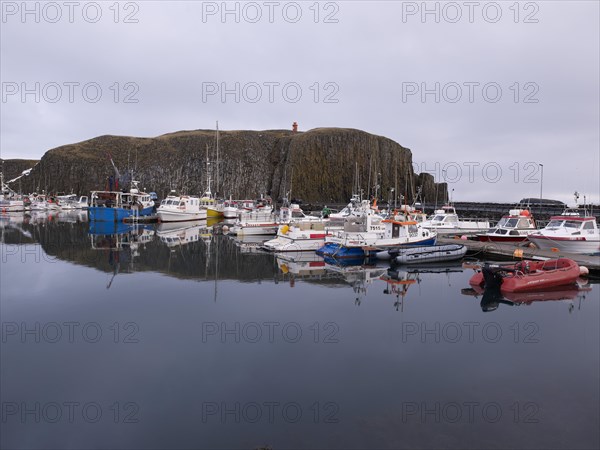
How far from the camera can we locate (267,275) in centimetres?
2416

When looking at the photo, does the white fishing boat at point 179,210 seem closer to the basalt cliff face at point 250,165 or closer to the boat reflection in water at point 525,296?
the basalt cliff face at point 250,165

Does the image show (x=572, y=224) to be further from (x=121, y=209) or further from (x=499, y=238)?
(x=121, y=209)

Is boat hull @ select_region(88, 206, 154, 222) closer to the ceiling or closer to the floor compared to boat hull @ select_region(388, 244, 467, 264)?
closer to the ceiling

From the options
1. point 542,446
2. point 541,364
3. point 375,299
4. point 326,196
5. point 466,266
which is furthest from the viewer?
point 326,196

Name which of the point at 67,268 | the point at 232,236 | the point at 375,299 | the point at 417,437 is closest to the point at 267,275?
the point at 375,299

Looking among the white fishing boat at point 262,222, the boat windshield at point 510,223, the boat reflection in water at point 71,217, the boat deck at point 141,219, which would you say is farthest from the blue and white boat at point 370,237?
the boat reflection in water at point 71,217

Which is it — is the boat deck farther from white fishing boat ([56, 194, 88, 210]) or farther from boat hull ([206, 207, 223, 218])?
white fishing boat ([56, 194, 88, 210])

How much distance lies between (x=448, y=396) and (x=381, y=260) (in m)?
19.3

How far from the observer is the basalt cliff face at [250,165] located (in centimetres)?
12519

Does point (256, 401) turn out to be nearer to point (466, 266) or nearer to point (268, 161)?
point (466, 266)

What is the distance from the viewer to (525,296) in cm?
1928

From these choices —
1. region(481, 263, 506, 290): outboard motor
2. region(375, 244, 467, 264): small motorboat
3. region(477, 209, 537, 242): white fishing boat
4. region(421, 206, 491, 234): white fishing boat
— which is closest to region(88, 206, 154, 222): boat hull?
region(421, 206, 491, 234): white fishing boat

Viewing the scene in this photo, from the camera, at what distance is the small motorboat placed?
92.0 feet

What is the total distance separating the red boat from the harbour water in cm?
107
